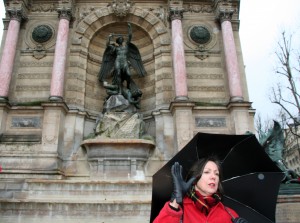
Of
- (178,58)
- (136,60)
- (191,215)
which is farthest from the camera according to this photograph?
(136,60)

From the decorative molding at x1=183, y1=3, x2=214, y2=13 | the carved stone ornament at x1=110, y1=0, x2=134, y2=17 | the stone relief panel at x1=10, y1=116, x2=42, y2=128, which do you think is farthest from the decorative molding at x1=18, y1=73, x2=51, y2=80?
the decorative molding at x1=183, y1=3, x2=214, y2=13

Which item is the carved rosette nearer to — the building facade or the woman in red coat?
the building facade

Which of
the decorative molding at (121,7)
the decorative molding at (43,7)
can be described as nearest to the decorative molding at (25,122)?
the decorative molding at (43,7)

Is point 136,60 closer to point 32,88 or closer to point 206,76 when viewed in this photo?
point 206,76

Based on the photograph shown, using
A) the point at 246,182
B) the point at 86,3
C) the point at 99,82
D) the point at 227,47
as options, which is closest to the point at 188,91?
the point at 227,47

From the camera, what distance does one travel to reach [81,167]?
1433cm

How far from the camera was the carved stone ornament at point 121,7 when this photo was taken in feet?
57.3

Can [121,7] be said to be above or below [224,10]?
above

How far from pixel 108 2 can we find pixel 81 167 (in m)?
10.4

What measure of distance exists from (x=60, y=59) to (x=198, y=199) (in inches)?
564

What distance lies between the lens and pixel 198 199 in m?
2.52

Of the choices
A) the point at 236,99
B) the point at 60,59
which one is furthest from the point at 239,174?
the point at 60,59

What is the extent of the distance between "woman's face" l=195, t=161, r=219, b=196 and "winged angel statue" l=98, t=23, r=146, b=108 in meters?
13.1

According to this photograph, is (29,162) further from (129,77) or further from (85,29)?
(85,29)
